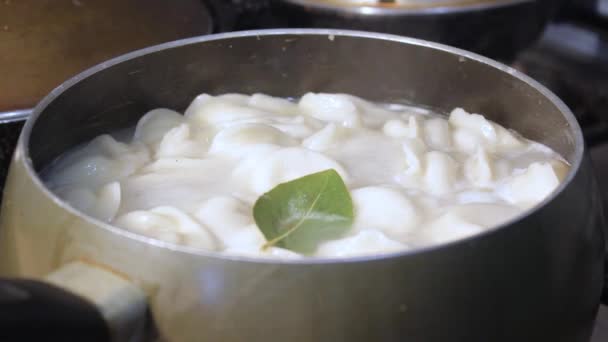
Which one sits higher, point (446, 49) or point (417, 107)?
point (446, 49)

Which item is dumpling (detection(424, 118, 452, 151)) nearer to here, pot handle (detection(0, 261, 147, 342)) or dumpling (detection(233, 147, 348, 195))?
dumpling (detection(233, 147, 348, 195))

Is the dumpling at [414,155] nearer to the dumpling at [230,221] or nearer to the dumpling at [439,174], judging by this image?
the dumpling at [439,174]

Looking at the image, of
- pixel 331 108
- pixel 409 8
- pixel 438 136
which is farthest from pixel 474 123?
pixel 409 8

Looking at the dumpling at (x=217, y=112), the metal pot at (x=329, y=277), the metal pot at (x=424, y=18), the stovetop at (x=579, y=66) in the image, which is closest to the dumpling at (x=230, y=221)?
the metal pot at (x=329, y=277)

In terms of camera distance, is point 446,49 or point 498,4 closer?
point 446,49

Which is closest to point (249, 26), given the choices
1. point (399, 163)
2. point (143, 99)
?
point (143, 99)

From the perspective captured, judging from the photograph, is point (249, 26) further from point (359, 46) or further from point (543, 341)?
point (543, 341)

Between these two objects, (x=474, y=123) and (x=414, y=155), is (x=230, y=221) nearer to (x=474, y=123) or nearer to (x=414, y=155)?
(x=414, y=155)

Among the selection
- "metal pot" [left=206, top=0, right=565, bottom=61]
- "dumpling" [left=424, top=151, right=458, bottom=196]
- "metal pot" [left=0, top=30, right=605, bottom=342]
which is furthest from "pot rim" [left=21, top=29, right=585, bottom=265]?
"metal pot" [left=206, top=0, right=565, bottom=61]
